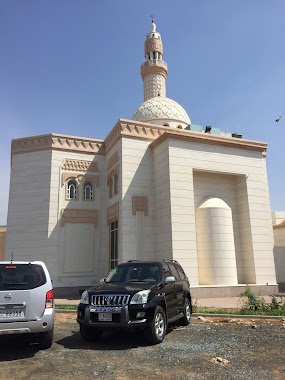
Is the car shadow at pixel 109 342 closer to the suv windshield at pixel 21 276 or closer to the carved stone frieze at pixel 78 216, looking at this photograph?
the suv windshield at pixel 21 276

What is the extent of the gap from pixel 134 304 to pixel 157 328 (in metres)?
0.71

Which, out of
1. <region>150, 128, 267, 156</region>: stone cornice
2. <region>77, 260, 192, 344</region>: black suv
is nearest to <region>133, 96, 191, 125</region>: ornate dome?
<region>150, 128, 267, 156</region>: stone cornice

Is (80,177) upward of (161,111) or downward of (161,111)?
downward

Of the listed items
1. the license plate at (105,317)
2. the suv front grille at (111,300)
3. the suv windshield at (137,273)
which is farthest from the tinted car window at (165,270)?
the license plate at (105,317)

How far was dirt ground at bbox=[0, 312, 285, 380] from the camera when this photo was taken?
480 cm

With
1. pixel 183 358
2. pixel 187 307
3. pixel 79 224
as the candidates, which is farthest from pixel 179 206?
pixel 183 358

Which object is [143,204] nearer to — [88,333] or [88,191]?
[88,191]

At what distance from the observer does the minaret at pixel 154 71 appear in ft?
98.6

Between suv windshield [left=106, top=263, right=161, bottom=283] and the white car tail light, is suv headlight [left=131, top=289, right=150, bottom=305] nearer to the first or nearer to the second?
suv windshield [left=106, top=263, right=161, bottom=283]

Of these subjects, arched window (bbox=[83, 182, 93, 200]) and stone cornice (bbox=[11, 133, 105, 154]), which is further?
arched window (bbox=[83, 182, 93, 200])

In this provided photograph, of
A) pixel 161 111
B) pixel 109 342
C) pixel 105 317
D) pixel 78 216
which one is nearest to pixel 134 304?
pixel 105 317

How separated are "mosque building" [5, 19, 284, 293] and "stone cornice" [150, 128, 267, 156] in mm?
59

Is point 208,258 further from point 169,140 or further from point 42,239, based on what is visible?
point 42,239

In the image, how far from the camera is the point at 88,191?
20766 mm
